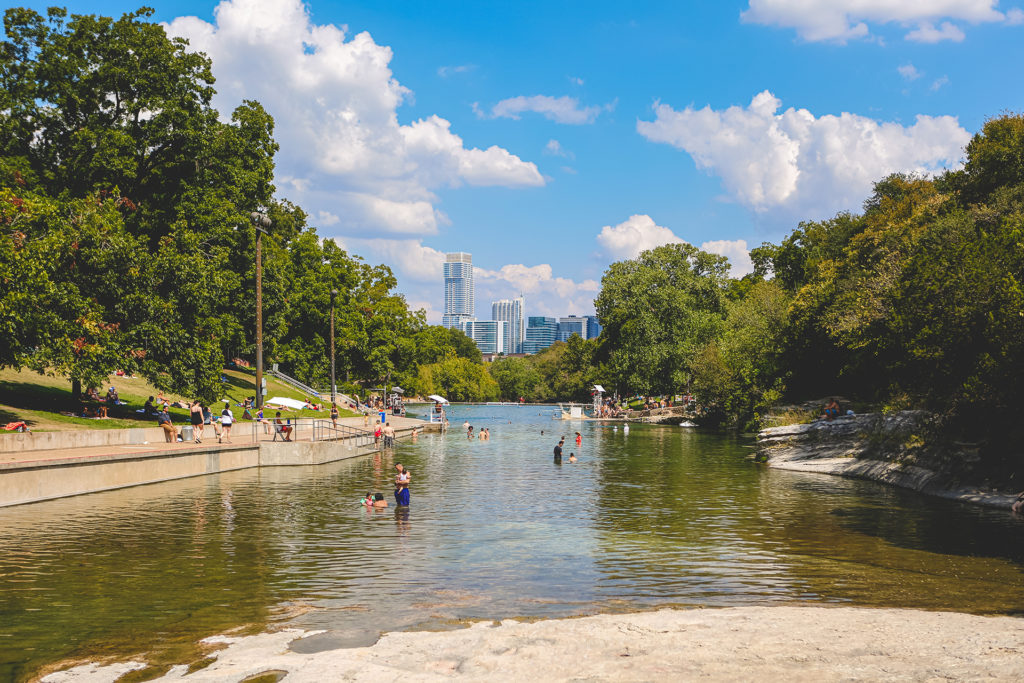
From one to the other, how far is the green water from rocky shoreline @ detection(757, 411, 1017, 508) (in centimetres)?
187

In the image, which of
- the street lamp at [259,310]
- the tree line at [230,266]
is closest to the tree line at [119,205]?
the tree line at [230,266]

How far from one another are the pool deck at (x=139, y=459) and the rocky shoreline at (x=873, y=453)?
86.2ft

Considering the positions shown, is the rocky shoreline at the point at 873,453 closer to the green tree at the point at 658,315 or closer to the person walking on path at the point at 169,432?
the person walking on path at the point at 169,432

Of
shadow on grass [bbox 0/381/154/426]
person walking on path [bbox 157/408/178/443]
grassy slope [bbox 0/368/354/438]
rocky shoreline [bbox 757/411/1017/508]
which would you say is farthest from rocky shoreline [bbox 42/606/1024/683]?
shadow on grass [bbox 0/381/154/426]

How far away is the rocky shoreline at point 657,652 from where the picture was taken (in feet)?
30.8

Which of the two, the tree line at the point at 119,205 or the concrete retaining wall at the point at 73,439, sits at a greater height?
the tree line at the point at 119,205

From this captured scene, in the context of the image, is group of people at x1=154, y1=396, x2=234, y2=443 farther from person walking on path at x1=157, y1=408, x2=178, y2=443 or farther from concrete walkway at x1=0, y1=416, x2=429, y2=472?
concrete walkway at x1=0, y1=416, x2=429, y2=472

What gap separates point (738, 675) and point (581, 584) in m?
6.26

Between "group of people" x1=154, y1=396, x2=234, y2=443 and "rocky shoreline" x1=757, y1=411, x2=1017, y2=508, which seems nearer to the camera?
"rocky shoreline" x1=757, y1=411, x2=1017, y2=508

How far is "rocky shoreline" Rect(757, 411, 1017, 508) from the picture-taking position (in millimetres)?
29516

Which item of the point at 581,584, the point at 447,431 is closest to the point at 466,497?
the point at 581,584

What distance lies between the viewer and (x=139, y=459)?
2756 centimetres

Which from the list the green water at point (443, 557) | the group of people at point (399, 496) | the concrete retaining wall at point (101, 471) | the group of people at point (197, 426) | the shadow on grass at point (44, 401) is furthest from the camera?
the shadow on grass at point (44, 401)

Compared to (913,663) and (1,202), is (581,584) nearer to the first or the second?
(913,663)
